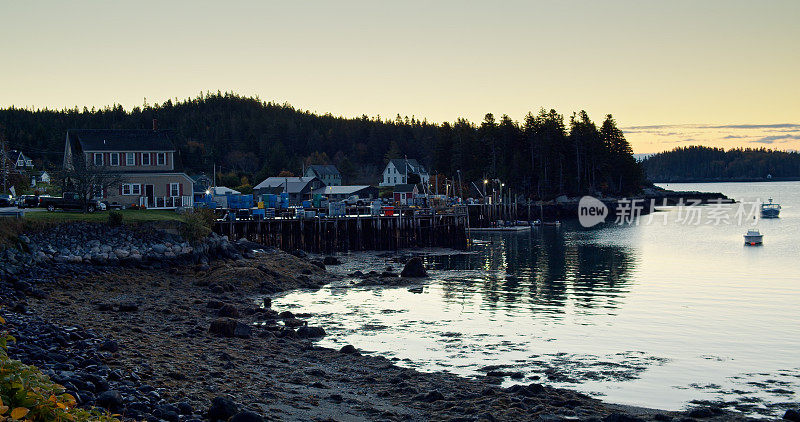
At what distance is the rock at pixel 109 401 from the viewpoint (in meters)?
12.2

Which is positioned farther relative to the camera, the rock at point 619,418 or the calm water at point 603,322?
the calm water at point 603,322

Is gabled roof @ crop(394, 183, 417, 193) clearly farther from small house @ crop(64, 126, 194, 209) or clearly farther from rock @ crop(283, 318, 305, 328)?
rock @ crop(283, 318, 305, 328)

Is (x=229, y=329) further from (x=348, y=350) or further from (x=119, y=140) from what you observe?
(x=119, y=140)

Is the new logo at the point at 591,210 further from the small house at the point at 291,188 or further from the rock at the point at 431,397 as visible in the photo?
the rock at the point at 431,397

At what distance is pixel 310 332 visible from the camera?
2581 cm

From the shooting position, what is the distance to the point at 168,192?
60.4 meters

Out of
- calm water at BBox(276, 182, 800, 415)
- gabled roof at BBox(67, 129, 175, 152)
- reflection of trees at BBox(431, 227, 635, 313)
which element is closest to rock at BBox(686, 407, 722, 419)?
calm water at BBox(276, 182, 800, 415)

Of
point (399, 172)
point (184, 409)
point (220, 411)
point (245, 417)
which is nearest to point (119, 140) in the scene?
point (184, 409)

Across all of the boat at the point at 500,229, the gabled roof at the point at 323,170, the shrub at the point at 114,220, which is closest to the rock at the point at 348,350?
the shrub at the point at 114,220

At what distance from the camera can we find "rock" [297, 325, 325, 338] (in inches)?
1008

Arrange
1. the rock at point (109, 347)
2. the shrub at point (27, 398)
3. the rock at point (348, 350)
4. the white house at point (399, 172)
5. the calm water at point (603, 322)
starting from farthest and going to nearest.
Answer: the white house at point (399, 172)
the rock at point (348, 350)
the calm water at point (603, 322)
the rock at point (109, 347)
the shrub at point (27, 398)

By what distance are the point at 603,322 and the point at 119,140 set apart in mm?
48856

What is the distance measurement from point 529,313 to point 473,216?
71485mm

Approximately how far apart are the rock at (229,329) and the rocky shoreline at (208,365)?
69mm
